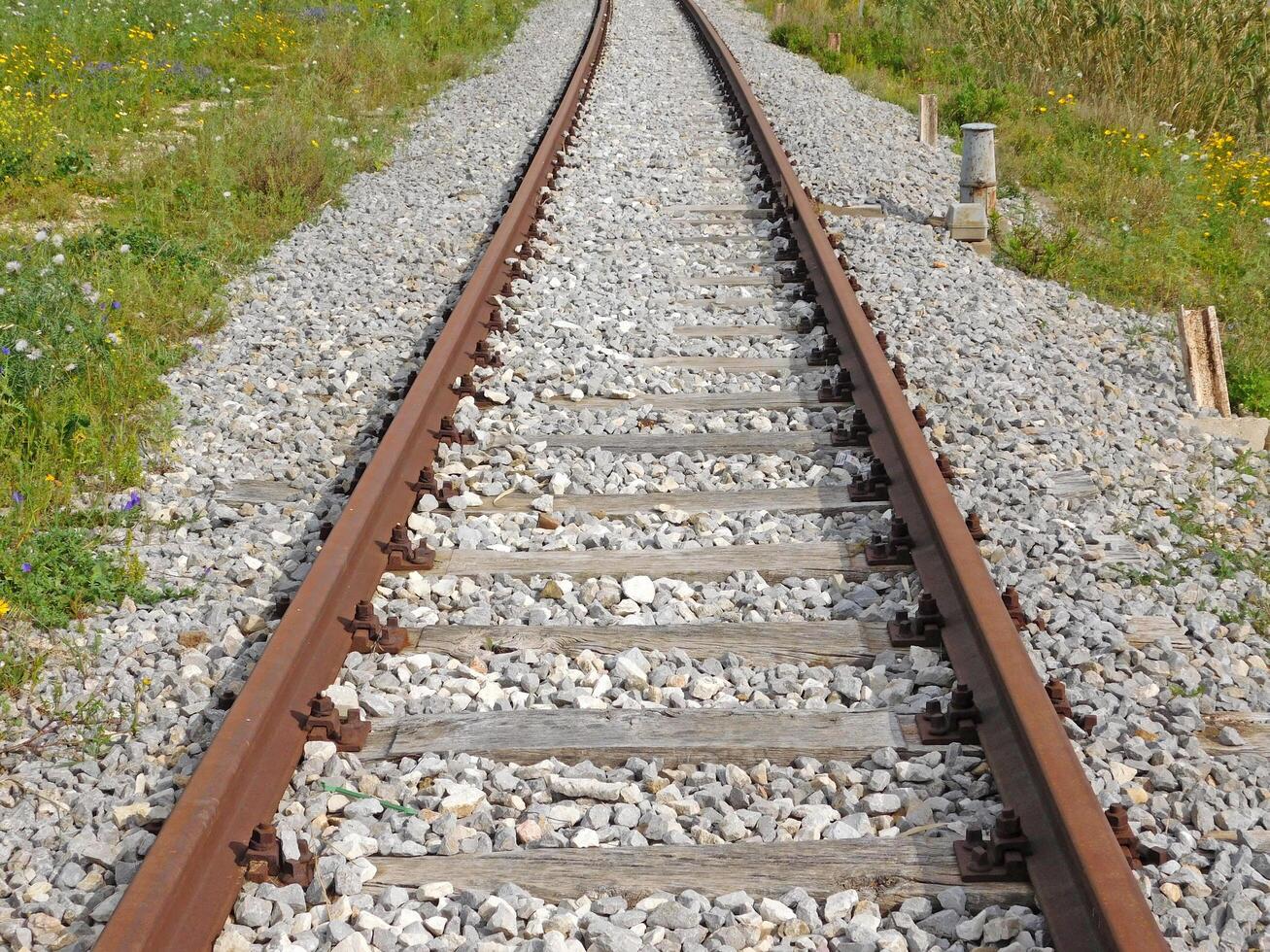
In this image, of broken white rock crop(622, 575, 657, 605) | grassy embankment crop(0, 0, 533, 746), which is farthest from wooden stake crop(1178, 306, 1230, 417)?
grassy embankment crop(0, 0, 533, 746)

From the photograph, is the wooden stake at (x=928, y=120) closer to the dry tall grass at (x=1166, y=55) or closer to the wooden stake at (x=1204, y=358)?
the dry tall grass at (x=1166, y=55)

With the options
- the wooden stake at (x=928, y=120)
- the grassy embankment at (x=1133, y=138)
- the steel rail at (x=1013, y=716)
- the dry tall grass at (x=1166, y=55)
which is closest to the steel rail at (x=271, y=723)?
the steel rail at (x=1013, y=716)

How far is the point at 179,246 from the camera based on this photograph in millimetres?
6762

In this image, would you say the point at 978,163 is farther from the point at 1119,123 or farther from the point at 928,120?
the point at 1119,123

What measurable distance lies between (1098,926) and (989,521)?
199 cm

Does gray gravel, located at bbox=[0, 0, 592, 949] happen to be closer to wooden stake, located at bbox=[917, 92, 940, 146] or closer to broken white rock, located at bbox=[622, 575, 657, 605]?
broken white rock, located at bbox=[622, 575, 657, 605]

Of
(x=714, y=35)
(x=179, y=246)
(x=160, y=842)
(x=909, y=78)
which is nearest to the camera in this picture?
(x=160, y=842)

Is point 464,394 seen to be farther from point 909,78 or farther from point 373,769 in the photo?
point 909,78

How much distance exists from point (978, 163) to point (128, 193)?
17.6 ft

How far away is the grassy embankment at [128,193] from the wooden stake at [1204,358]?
13.9ft

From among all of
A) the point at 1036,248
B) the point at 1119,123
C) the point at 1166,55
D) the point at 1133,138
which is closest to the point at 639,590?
the point at 1036,248

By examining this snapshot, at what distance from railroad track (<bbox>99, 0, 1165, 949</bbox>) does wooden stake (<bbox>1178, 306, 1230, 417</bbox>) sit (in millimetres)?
1378

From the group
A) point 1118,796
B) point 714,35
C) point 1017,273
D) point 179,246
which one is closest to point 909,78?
point 714,35

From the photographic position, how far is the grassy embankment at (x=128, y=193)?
423 cm
